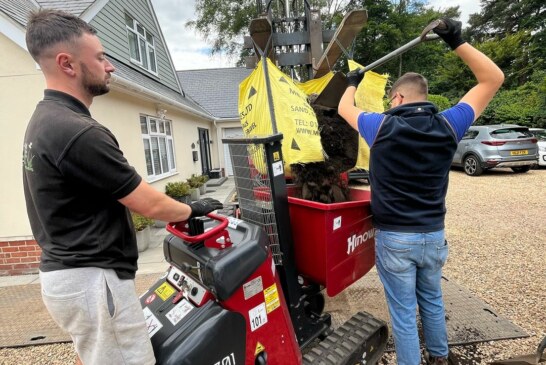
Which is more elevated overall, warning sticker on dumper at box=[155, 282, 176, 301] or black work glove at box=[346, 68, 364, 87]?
black work glove at box=[346, 68, 364, 87]

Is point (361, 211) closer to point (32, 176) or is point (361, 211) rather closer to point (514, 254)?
point (32, 176)

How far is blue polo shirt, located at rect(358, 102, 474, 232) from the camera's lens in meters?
1.85

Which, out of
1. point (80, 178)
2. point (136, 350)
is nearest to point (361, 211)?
point (136, 350)

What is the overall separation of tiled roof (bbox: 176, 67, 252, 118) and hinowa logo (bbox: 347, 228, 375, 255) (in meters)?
13.4

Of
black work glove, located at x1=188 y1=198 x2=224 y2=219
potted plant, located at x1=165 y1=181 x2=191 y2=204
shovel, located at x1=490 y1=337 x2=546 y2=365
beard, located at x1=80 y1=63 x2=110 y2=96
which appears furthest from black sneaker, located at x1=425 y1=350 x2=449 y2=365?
potted plant, located at x1=165 y1=181 x2=191 y2=204

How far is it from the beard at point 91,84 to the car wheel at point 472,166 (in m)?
11.7

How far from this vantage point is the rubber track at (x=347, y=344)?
1.95m

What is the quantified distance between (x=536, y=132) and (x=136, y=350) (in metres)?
14.6

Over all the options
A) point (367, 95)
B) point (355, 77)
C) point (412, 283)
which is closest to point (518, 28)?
point (367, 95)

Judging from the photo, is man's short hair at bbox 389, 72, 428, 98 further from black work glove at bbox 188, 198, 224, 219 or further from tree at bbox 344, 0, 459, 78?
tree at bbox 344, 0, 459, 78

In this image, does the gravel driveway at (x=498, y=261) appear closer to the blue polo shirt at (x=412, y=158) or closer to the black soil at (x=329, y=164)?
the blue polo shirt at (x=412, y=158)

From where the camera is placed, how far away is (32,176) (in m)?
1.25

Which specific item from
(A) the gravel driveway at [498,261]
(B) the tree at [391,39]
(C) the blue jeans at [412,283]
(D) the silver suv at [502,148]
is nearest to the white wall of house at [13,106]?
(A) the gravel driveway at [498,261]

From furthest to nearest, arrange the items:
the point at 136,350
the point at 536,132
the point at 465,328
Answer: the point at 536,132, the point at 465,328, the point at 136,350
